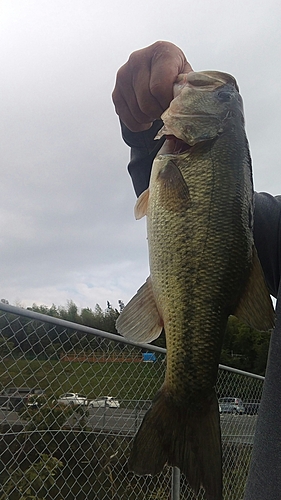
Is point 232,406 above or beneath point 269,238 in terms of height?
beneath

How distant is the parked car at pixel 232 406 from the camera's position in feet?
12.2

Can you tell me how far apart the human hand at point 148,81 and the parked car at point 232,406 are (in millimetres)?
3024

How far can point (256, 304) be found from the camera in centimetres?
111

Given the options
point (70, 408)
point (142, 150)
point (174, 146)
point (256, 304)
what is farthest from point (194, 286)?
point (70, 408)

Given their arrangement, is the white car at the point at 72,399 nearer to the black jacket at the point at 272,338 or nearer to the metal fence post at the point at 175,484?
the metal fence post at the point at 175,484

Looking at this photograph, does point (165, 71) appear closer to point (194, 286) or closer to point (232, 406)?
point (194, 286)

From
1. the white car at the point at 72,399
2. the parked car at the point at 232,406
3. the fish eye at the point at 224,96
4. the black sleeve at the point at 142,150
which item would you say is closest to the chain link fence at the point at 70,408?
the white car at the point at 72,399

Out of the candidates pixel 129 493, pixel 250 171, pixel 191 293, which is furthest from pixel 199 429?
pixel 129 493

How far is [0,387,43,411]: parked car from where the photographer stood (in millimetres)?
2373

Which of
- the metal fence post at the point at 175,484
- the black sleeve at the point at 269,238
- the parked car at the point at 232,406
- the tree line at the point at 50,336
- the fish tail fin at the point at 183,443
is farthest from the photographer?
the parked car at the point at 232,406

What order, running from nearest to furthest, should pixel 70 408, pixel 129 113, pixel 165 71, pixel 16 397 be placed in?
pixel 165 71 → pixel 129 113 → pixel 16 397 → pixel 70 408

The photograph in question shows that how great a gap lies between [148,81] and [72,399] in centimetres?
213

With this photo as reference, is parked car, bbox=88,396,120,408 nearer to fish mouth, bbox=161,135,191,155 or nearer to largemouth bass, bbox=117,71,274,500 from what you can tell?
largemouth bass, bbox=117,71,274,500

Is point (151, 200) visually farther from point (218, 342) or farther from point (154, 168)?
point (218, 342)
